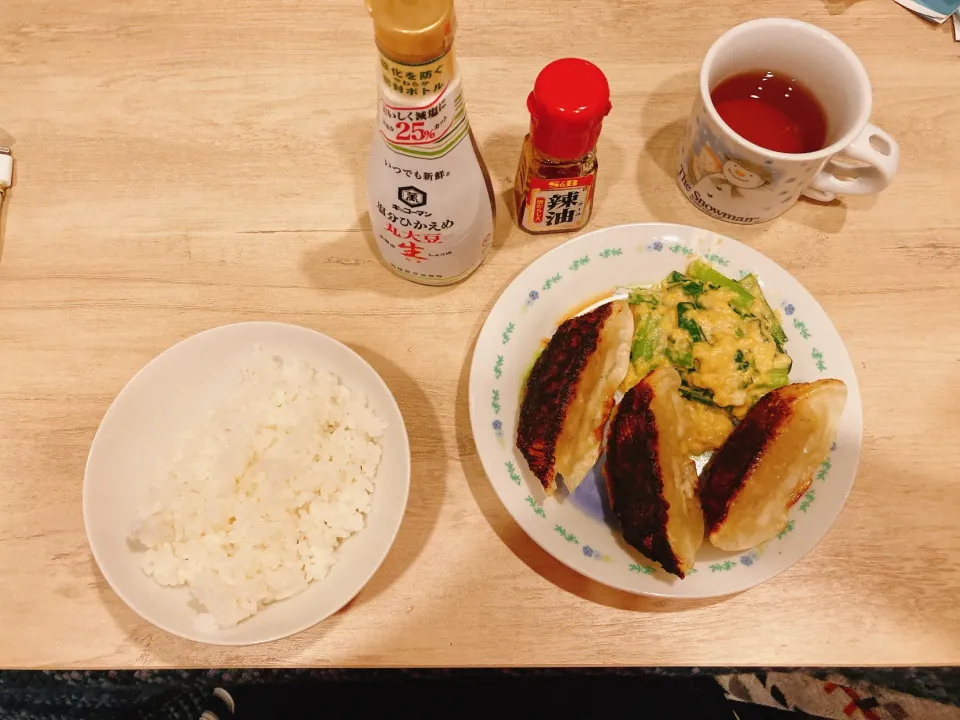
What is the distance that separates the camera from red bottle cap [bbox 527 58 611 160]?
81cm

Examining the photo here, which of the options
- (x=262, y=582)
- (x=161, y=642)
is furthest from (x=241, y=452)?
(x=161, y=642)

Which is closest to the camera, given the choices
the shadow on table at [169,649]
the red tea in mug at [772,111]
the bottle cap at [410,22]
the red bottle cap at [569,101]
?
the bottle cap at [410,22]

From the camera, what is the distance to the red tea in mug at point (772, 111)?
1.01 m

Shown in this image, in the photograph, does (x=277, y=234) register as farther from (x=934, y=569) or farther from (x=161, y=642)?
(x=934, y=569)

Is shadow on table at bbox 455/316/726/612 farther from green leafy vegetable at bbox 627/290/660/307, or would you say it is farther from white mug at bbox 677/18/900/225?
white mug at bbox 677/18/900/225

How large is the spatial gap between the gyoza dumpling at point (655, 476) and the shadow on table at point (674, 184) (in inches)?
13.6

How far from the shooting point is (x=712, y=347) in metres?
0.94

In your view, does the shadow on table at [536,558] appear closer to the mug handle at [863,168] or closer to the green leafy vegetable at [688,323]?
the green leafy vegetable at [688,323]

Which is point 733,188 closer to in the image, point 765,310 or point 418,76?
point 765,310

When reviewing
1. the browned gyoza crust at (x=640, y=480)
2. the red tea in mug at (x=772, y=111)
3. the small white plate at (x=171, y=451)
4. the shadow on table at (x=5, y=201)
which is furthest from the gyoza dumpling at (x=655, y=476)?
the shadow on table at (x=5, y=201)

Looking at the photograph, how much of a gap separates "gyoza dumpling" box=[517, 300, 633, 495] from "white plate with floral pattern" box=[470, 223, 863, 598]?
3cm

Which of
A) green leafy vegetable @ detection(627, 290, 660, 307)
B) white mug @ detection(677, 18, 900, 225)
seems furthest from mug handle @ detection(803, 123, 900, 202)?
green leafy vegetable @ detection(627, 290, 660, 307)

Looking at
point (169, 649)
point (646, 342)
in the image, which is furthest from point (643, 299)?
point (169, 649)

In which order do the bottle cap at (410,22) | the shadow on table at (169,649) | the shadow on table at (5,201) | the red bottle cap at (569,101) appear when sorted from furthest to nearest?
1. the shadow on table at (5,201)
2. the shadow on table at (169,649)
3. the red bottle cap at (569,101)
4. the bottle cap at (410,22)
